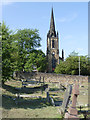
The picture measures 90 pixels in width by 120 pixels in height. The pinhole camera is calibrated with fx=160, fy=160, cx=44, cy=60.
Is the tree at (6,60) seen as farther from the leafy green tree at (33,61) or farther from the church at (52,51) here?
the church at (52,51)

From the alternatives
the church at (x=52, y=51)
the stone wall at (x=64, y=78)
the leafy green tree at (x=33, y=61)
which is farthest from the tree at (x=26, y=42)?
the church at (x=52, y=51)

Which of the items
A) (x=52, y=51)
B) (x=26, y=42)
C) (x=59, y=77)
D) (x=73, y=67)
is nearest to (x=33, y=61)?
(x=26, y=42)

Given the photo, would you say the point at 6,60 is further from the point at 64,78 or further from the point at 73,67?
the point at 73,67

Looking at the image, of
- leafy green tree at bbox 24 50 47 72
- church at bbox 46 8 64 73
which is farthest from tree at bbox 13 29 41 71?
church at bbox 46 8 64 73

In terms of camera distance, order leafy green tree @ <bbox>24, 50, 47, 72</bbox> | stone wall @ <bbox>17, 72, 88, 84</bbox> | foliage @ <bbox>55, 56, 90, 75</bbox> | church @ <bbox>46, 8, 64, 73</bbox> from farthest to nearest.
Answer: church @ <bbox>46, 8, 64, 73</bbox> < foliage @ <bbox>55, 56, 90, 75</bbox> < leafy green tree @ <bbox>24, 50, 47, 72</bbox> < stone wall @ <bbox>17, 72, 88, 84</bbox>

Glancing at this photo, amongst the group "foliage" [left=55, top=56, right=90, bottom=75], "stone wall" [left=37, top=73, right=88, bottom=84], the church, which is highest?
the church

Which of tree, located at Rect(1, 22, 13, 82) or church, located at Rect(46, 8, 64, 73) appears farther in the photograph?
church, located at Rect(46, 8, 64, 73)

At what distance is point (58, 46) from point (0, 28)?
5862cm

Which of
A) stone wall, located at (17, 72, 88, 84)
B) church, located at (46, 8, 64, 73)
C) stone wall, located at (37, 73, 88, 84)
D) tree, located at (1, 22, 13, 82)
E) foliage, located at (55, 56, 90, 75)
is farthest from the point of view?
church, located at (46, 8, 64, 73)

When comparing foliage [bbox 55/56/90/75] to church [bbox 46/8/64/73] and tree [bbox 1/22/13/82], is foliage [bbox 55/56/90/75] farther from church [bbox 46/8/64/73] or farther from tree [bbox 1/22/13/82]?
tree [bbox 1/22/13/82]

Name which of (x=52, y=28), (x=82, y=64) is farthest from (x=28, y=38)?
(x=52, y=28)

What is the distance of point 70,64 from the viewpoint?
148 feet

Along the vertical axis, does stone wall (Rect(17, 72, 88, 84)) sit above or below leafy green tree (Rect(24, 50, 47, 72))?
below

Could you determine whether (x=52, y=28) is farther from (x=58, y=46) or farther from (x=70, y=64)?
(x=70, y=64)
